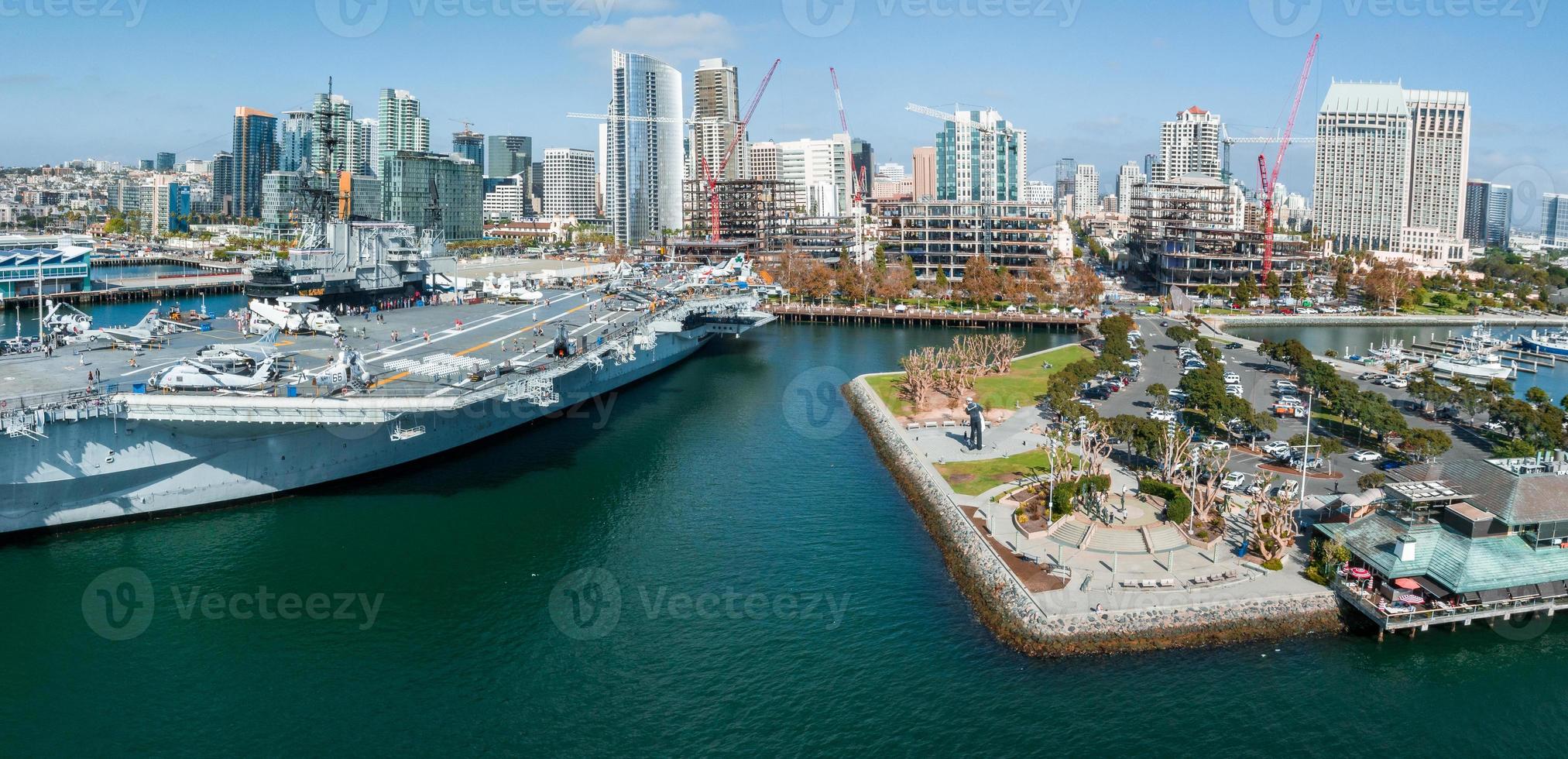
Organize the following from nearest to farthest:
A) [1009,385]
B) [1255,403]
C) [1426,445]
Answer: [1426,445], [1255,403], [1009,385]

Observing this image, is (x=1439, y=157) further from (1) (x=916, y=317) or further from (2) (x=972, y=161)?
(1) (x=916, y=317)

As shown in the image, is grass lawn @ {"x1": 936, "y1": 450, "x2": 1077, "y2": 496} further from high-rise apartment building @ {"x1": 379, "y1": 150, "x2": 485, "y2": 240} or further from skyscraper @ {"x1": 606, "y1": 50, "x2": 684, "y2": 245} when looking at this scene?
skyscraper @ {"x1": 606, "y1": 50, "x2": 684, "y2": 245}

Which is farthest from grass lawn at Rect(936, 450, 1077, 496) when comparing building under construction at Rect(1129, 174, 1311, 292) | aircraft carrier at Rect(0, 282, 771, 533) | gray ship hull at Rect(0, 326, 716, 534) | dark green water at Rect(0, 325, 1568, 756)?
building under construction at Rect(1129, 174, 1311, 292)

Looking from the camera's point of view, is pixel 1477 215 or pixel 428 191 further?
pixel 1477 215

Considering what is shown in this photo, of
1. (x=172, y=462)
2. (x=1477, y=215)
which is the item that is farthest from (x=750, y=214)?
(x=1477, y=215)

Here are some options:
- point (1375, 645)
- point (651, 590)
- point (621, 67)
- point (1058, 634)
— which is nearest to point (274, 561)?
point (651, 590)
